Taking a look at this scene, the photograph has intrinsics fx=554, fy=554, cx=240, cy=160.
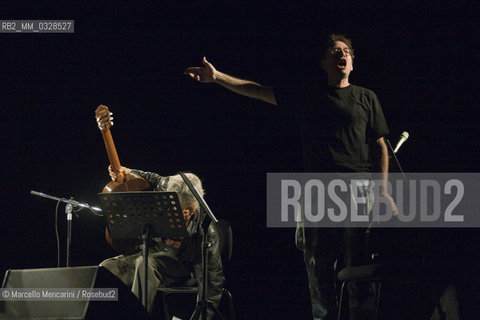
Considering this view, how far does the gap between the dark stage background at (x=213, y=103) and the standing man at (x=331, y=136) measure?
1092mm

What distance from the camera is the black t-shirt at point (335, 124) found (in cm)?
293

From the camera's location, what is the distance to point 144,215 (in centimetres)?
306

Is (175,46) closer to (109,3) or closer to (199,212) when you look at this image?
(109,3)

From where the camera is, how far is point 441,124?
4.04m

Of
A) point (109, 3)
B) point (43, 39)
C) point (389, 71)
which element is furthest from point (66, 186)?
point (389, 71)

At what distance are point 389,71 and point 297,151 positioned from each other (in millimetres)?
917

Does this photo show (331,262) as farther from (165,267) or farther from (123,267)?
(123,267)

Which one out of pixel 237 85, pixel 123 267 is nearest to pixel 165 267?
pixel 123 267

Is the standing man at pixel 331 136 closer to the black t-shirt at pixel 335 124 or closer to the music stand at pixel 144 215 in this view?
the black t-shirt at pixel 335 124

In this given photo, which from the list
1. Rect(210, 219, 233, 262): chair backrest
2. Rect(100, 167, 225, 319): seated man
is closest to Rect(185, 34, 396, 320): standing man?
Rect(210, 219, 233, 262): chair backrest

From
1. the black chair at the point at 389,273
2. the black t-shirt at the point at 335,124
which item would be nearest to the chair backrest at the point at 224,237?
the black t-shirt at the point at 335,124

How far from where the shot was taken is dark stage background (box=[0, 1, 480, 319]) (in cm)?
405

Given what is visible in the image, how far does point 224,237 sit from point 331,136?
0.82 m

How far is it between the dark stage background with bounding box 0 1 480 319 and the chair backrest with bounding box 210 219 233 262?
1256 millimetres
